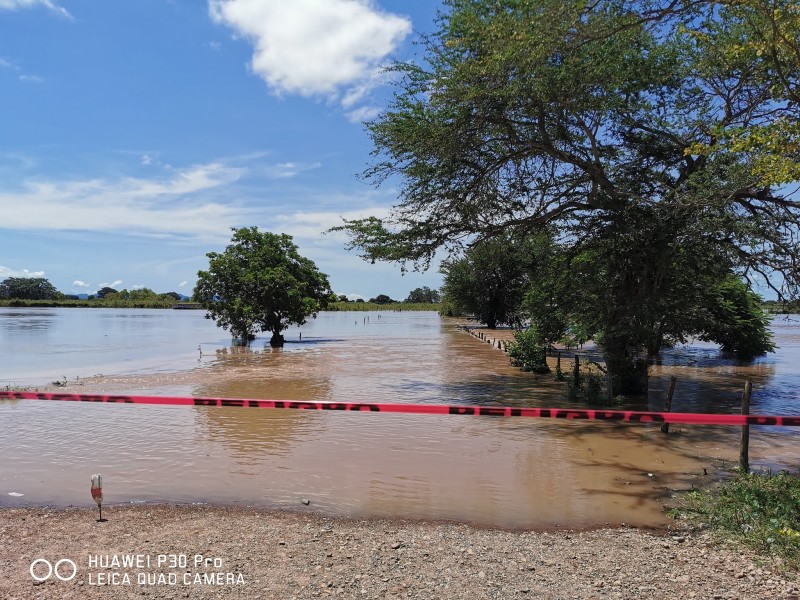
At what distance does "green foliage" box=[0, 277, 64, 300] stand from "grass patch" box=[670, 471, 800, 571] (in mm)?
196810

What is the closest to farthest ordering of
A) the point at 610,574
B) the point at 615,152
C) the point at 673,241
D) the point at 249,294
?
the point at 610,574 < the point at 673,241 < the point at 615,152 < the point at 249,294

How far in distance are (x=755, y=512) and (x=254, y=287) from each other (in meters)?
34.7

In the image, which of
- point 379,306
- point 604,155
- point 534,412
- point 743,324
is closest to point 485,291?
point 743,324

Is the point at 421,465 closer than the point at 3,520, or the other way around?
the point at 3,520

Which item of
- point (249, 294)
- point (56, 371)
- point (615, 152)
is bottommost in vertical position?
point (56, 371)

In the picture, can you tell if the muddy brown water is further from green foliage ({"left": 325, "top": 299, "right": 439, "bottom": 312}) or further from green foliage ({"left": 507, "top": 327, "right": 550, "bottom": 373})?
green foliage ({"left": 325, "top": 299, "right": 439, "bottom": 312})

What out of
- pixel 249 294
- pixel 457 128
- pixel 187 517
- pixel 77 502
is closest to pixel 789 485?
pixel 187 517

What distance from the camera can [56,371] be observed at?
2345 cm

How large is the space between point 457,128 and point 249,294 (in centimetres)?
2675

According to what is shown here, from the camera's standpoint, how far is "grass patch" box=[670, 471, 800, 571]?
17.3 feet

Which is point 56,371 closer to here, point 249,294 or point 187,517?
A: point 249,294

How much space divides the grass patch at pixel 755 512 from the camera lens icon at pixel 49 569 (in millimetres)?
6309

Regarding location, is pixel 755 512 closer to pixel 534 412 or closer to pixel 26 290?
pixel 534 412

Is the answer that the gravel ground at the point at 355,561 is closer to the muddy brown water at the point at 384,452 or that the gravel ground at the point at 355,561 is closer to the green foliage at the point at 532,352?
the muddy brown water at the point at 384,452
